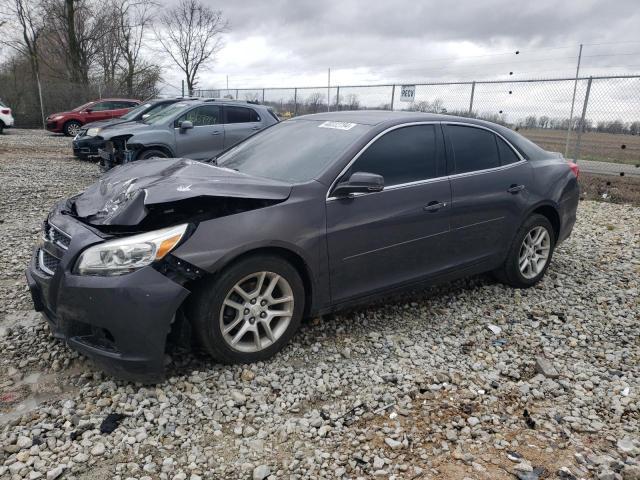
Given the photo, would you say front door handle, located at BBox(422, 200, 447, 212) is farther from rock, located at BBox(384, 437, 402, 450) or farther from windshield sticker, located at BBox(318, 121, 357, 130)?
rock, located at BBox(384, 437, 402, 450)

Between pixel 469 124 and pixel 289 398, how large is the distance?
281 cm

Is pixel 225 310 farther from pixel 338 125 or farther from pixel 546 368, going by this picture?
pixel 546 368

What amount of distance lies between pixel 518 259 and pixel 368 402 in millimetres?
2438

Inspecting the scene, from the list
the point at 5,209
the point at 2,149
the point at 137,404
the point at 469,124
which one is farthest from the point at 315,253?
the point at 2,149

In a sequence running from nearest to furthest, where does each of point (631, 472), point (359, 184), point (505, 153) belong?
point (631, 472), point (359, 184), point (505, 153)

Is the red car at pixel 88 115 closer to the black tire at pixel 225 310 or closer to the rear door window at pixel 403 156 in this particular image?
the rear door window at pixel 403 156

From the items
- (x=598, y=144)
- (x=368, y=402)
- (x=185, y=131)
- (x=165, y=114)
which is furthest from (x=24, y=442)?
(x=598, y=144)

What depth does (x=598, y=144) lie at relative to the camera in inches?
456

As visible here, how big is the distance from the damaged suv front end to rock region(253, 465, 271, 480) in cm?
85

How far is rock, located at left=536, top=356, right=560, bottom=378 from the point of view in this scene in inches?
130

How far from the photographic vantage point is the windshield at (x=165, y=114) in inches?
398

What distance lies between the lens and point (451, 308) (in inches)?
168

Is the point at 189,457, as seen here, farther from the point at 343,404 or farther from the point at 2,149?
the point at 2,149

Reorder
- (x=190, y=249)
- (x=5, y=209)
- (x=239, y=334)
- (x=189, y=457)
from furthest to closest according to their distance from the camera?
(x=5, y=209), (x=239, y=334), (x=190, y=249), (x=189, y=457)
